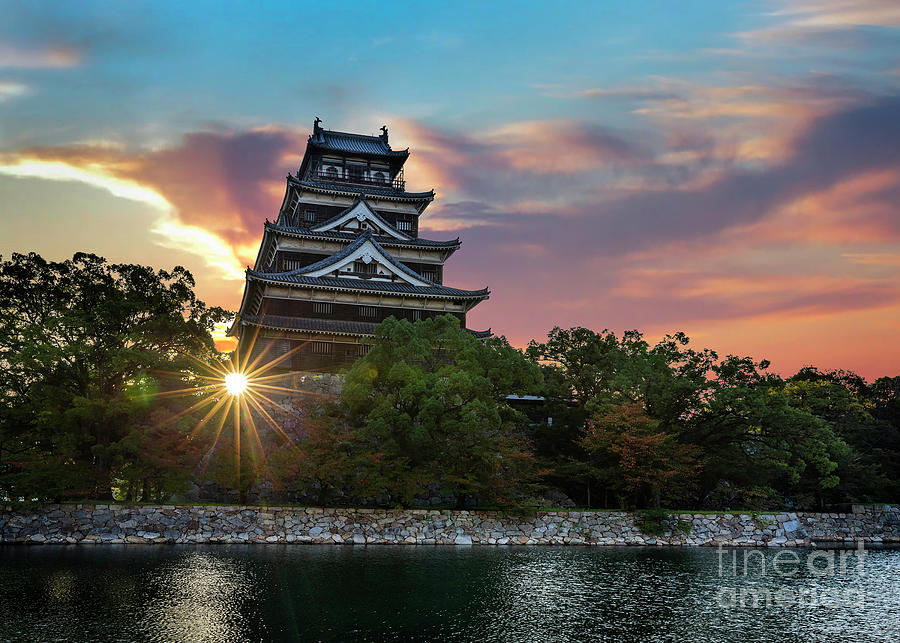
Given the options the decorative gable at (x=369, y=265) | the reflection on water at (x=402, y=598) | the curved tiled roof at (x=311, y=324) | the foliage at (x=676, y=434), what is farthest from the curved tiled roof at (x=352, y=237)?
the reflection on water at (x=402, y=598)

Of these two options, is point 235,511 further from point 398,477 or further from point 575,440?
point 575,440

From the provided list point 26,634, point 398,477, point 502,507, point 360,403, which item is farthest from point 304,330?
point 26,634

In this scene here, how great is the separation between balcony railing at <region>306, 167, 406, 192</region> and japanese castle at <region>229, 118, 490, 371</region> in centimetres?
7

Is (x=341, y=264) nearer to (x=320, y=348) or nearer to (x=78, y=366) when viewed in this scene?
(x=320, y=348)

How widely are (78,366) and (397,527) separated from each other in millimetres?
13614

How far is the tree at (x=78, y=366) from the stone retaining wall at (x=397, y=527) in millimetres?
1349

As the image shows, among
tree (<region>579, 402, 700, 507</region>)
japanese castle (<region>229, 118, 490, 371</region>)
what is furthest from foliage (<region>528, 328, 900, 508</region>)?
japanese castle (<region>229, 118, 490, 371</region>)

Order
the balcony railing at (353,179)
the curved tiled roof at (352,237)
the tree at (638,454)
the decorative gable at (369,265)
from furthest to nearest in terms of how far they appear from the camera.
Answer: the balcony railing at (353,179) < the curved tiled roof at (352,237) < the decorative gable at (369,265) < the tree at (638,454)

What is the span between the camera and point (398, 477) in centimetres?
2880

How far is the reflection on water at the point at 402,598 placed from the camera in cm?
1381

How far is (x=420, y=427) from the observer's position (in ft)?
95.2

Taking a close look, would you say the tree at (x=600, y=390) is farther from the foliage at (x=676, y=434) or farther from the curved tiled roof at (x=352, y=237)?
the curved tiled roof at (x=352, y=237)

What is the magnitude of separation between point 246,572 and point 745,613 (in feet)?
40.9

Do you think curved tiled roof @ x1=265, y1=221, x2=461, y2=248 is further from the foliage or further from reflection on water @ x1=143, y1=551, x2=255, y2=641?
reflection on water @ x1=143, y1=551, x2=255, y2=641
